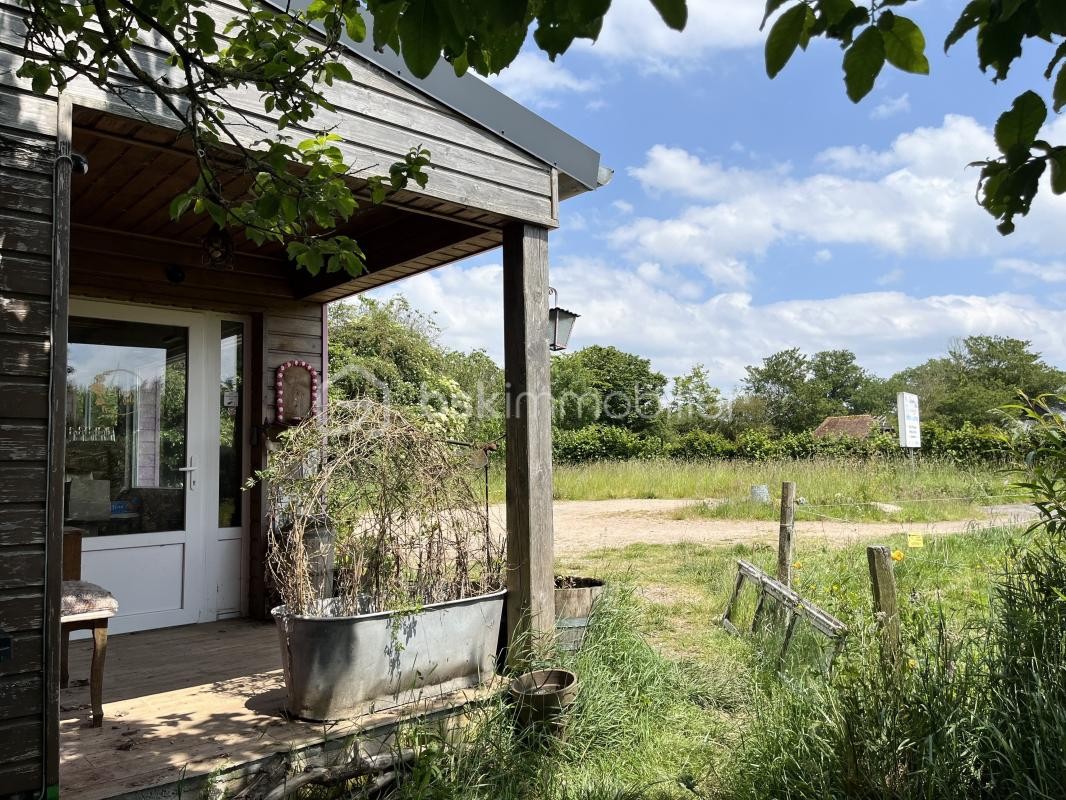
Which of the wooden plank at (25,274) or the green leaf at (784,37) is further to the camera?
the wooden plank at (25,274)

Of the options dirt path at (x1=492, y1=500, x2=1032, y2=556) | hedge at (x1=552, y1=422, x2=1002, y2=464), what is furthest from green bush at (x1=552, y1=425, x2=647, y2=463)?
dirt path at (x1=492, y1=500, x2=1032, y2=556)

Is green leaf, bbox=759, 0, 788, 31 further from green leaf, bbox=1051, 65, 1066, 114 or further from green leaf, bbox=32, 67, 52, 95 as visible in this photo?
green leaf, bbox=32, 67, 52, 95

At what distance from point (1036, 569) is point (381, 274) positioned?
359cm

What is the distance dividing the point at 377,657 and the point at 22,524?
4.81ft

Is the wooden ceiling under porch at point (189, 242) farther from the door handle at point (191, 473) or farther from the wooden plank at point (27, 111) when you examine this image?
the door handle at point (191, 473)

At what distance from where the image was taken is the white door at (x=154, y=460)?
4.64 meters

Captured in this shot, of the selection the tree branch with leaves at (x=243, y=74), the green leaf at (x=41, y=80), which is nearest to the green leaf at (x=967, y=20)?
the tree branch with leaves at (x=243, y=74)

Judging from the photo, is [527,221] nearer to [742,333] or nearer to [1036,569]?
[1036,569]

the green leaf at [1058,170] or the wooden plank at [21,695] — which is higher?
the green leaf at [1058,170]

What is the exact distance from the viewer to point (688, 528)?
1085cm

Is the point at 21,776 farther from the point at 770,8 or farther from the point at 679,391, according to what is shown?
the point at 679,391

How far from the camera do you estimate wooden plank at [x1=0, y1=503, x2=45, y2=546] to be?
2.31 meters

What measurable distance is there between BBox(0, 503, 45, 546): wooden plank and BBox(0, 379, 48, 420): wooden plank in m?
0.26

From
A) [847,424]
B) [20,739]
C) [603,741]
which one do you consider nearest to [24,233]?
[20,739]
